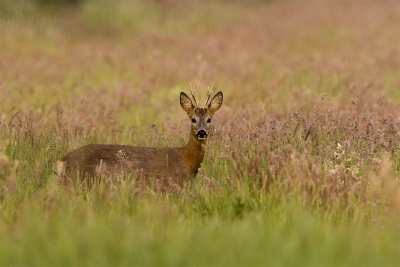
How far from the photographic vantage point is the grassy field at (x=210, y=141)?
489 centimetres

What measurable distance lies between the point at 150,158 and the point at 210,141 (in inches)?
43.9

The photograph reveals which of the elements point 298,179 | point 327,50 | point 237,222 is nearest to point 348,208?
point 298,179

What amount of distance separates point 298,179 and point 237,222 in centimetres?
72

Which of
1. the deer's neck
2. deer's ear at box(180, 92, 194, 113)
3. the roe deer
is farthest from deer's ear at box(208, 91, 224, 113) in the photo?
the deer's neck

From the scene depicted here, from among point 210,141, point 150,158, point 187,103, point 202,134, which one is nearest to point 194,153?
point 202,134

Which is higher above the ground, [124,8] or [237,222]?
[124,8]

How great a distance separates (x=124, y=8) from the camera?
21.6 metres

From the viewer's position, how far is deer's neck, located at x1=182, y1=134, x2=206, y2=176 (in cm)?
753

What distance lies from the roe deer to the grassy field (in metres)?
0.18

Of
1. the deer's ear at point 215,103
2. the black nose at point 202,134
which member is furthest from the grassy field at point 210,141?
the deer's ear at point 215,103

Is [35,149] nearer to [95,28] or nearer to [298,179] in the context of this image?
[298,179]

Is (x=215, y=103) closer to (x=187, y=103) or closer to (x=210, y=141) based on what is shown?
(x=187, y=103)

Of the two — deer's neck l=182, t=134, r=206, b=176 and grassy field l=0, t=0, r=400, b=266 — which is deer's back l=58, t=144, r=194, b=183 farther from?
grassy field l=0, t=0, r=400, b=266

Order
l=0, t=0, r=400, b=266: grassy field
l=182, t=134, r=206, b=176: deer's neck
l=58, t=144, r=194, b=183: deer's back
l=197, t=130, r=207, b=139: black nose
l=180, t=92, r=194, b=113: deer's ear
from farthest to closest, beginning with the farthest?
l=180, t=92, r=194, b=113: deer's ear → l=182, t=134, r=206, b=176: deer's neck → l=197, t=130, r=207, b=139: black nose → l=58, t=144, r=194, b=183: deer's back → l=0, t=0, r=400, b=266: grassy field
